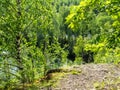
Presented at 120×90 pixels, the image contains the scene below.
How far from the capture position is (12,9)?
55.0ft

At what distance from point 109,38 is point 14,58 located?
9.09 meters

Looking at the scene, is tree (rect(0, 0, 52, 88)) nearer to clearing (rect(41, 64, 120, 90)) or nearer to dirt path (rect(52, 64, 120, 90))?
clearing (rect(41, 64, 120, 90))

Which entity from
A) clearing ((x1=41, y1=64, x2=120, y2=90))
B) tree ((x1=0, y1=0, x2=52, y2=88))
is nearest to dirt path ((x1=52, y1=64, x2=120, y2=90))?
clearing ((x1=41, y1=64, x2=120, y2=90))

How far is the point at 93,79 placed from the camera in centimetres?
1595

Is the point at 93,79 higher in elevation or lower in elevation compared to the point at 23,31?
lower

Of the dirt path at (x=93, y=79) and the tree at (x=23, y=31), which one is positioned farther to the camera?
the tree at (x=23, y=31)

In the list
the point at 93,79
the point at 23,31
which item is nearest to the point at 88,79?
the point at 93,79

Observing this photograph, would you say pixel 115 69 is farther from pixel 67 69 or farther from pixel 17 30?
pixel 17 30

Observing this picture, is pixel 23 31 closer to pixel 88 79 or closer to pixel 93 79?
pixel 88 79

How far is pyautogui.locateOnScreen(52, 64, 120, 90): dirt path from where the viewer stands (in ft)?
48.9

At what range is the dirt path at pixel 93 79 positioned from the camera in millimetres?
14891

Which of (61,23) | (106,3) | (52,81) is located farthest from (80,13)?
(61,23)

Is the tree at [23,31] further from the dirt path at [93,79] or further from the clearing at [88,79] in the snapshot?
the dirt path at [93,79]

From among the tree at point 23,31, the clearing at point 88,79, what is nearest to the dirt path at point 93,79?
the clearing at point 88,79
